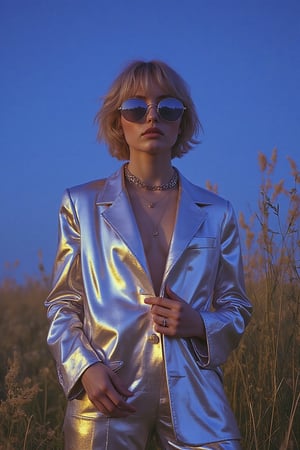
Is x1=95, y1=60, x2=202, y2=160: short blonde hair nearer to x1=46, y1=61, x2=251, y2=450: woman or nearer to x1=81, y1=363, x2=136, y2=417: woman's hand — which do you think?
x1=46, y1=61, x2=251, y2=450: woman

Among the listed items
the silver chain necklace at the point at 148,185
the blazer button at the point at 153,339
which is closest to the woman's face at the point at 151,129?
the silver chain necklace at the point at 148,185

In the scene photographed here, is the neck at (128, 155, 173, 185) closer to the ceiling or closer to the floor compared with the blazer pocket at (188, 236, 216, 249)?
closer to the ceiling

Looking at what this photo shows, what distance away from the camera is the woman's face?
195 centimetres

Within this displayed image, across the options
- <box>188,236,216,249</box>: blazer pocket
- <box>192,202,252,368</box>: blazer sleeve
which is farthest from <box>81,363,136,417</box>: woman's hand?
<box>188,236,216,249</box>: blazer pocket

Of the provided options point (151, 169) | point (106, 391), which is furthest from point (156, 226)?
point (106, 391)

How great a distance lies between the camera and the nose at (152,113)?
1.94m

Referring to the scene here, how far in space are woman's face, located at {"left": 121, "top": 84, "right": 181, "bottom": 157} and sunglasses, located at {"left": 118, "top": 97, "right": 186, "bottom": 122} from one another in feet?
0.04

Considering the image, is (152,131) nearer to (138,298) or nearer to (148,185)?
(148,185)

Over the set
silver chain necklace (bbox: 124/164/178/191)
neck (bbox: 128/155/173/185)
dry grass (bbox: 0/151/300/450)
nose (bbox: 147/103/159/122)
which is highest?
nose (bbox: 147/103/159/122)

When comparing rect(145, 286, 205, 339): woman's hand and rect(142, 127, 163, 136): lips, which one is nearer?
rect(145, 286, 205, 339): woman's hand

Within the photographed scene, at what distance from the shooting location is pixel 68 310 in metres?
1.85

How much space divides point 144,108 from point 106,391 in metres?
0.98

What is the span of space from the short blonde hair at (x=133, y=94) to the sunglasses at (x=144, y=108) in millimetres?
68

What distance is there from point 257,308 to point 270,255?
781 mm
